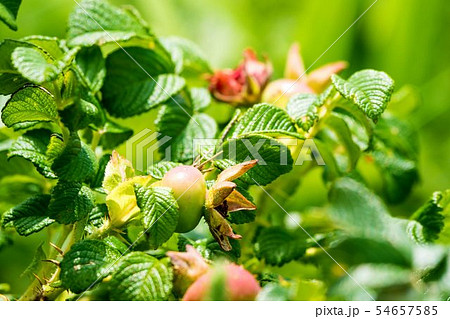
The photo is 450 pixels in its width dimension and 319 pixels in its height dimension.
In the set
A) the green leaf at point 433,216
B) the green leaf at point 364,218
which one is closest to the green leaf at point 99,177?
the green leaf at point 364,218

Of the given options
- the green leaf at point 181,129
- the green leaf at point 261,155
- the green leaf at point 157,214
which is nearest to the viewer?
the green leaf at point 157,214

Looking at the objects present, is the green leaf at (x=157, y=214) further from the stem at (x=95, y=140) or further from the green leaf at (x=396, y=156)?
the green leaf at (x=396, y=156)

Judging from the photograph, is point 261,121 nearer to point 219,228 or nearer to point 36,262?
point 219,228

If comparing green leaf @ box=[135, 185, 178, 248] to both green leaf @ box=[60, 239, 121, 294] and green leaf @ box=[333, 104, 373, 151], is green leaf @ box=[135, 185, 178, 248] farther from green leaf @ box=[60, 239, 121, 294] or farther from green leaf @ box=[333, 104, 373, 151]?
green leaf @ box=[333, 104, 373, 151]

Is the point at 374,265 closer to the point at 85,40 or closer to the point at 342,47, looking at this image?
the point at 85,40

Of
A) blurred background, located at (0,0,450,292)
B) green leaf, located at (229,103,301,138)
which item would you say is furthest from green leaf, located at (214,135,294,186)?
blurred background, located at (0,0,450,292)
